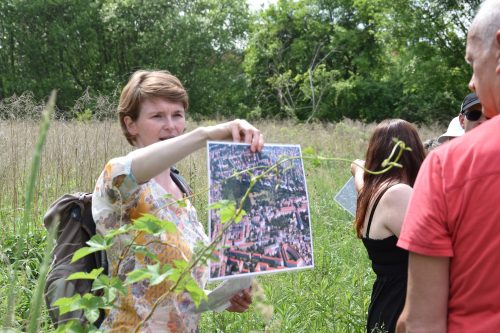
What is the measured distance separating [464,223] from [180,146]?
753mm

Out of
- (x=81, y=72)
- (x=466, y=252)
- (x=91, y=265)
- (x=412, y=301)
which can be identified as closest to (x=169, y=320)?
(x=91, y=265)

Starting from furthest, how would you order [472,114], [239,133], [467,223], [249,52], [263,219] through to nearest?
[249,52]
[472,114]
[239,133]
[263,219]
[467,223]

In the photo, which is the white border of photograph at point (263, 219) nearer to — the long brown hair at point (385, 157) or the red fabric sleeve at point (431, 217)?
the red fabric sleeve at point (431, 217)

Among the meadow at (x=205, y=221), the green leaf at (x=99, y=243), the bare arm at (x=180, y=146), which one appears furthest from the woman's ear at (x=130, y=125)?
the green leaf at (x=99, y=243)

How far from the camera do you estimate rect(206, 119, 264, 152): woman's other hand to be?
153cm

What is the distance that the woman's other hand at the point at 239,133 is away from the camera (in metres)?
1.53

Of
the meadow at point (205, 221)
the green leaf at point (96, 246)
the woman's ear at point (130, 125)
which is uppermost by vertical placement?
the woman's ear at point (130, 125)

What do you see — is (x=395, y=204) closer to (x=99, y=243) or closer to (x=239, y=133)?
(x=239, y=133)

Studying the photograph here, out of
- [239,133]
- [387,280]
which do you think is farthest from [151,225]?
[387,280]

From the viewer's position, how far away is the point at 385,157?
2666mm

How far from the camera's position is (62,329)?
1000 mm

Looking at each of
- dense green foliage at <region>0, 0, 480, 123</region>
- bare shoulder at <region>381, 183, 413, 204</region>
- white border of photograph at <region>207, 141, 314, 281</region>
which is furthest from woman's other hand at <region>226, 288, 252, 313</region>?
→ dense green foliage at <region>0, 0, 480, 123</region>

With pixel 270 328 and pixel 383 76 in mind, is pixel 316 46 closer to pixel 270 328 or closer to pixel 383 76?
pixel 383 76

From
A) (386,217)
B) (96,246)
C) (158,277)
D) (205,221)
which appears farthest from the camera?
(205,221)
